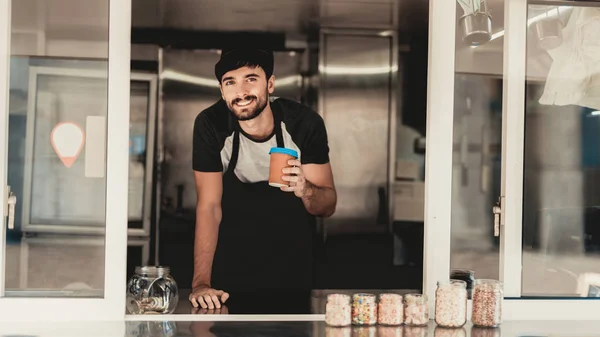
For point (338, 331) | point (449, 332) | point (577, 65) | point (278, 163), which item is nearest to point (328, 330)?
point (338, 331)

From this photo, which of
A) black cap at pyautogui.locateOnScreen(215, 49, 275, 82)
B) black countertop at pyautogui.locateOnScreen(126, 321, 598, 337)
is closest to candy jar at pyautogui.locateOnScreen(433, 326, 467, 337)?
black countertop at pyautogui.locateOnScreen(126, 321, 598, 337)

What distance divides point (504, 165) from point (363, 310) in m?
0.63

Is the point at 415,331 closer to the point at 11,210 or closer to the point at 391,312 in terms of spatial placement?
the point at 391,312

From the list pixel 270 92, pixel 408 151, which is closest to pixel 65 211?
pixel 270 92

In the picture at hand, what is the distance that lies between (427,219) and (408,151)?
120 cm

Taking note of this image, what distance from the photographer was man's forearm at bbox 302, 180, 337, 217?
3.22m

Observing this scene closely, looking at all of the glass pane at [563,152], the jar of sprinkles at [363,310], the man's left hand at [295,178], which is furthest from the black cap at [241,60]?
the jar of sprinkles at [363,310]

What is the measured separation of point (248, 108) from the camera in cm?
315

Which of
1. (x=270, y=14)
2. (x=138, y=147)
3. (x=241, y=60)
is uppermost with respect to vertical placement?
(x=270, y=14)

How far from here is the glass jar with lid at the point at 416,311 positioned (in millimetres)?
2053

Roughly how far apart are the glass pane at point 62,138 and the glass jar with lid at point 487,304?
109 centimetres

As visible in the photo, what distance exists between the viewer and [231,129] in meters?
3.16

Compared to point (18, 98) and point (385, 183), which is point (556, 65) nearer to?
point (385, 183)

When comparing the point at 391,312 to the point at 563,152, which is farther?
the point at 563,152
